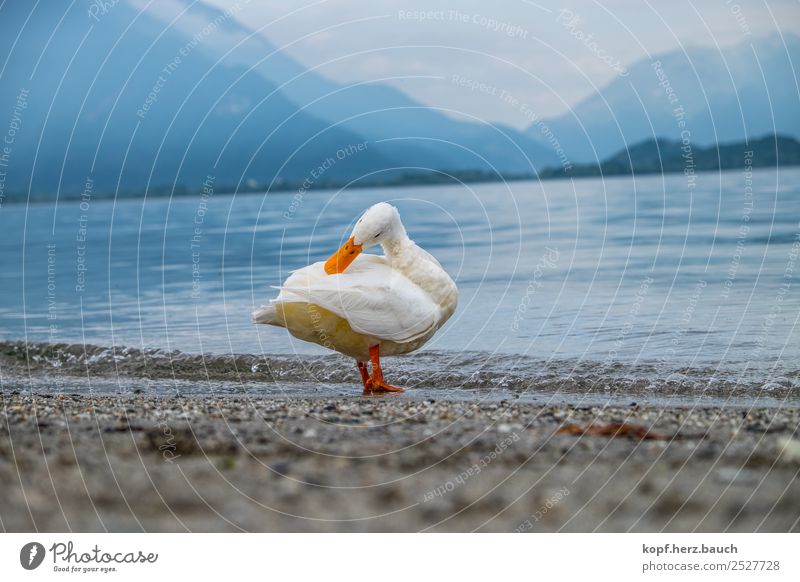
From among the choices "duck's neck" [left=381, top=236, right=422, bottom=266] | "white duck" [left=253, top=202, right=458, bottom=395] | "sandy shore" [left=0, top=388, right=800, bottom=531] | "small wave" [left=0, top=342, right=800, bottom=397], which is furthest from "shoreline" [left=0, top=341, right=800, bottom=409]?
"sandy shore" [left=0, top=388, right=800, bottom=531]

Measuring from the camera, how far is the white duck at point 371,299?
7070 millimetres

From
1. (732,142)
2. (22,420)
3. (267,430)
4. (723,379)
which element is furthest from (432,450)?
(732,142)

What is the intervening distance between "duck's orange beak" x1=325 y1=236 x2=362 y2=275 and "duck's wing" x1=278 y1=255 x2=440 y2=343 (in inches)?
2.4

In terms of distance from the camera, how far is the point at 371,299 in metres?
7.09

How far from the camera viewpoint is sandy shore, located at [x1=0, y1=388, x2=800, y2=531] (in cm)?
469

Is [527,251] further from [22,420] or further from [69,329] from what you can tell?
[22,420]

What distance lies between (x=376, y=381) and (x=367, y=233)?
1.18 m

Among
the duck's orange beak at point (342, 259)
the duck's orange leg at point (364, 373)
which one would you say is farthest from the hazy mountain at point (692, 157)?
the duck's orange beak at point (342, 259)

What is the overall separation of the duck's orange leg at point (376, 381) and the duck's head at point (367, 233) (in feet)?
2.28

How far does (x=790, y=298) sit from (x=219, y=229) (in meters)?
15.0
